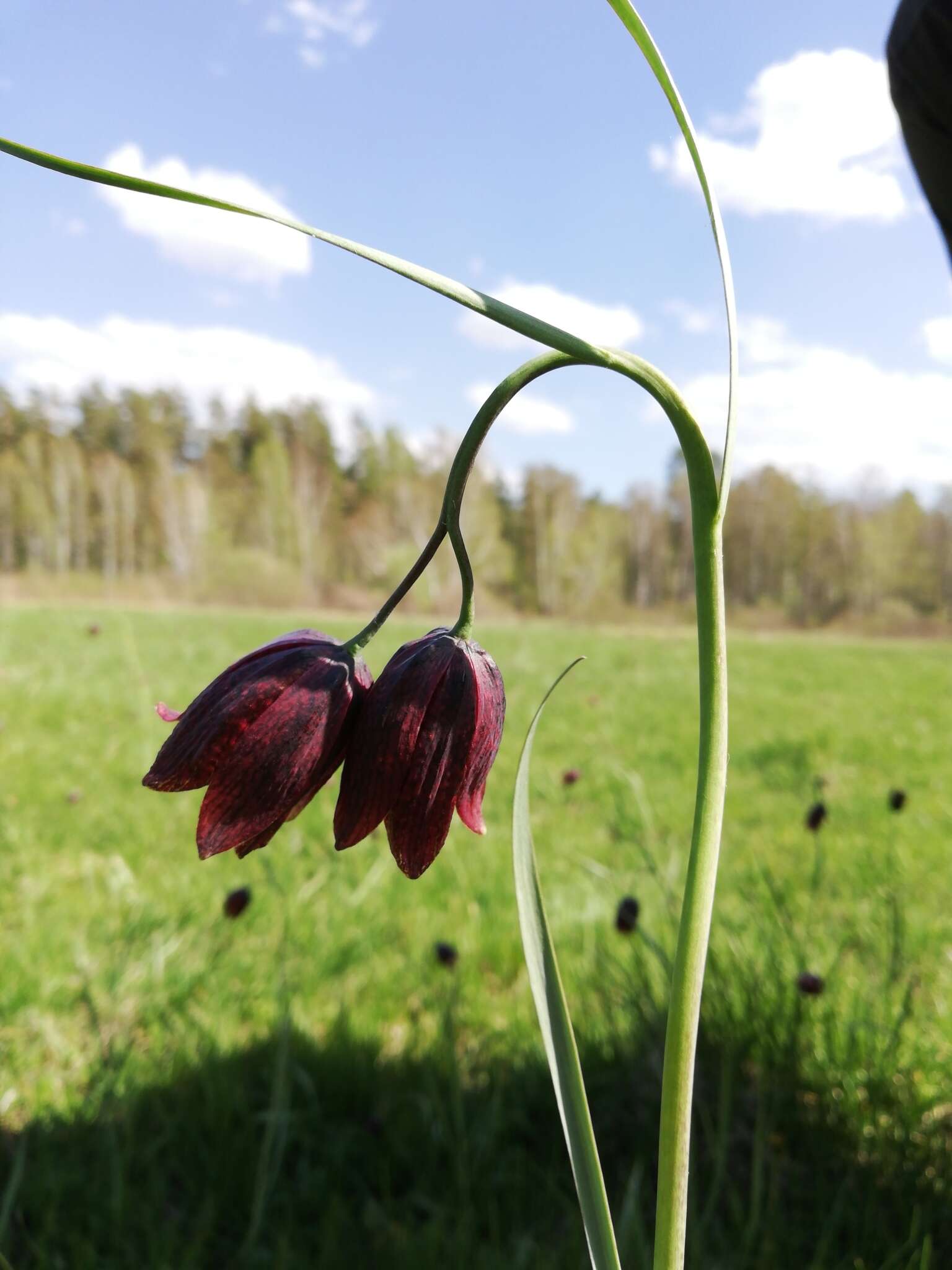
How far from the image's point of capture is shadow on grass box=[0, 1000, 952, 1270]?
105 centimetres

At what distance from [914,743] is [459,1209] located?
140 inches

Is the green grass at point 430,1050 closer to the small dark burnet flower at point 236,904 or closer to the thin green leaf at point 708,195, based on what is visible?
the small dark burnet flower at point 236,904

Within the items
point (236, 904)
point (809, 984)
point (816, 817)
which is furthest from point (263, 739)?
point (816, 817)

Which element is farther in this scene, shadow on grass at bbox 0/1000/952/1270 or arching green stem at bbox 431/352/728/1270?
shadow on grass at bbox 0/1000/952/1270

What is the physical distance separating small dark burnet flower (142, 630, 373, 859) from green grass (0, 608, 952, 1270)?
52cm

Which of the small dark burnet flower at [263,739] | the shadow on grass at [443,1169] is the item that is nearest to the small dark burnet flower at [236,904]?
the shadow on grass at [443,1169]

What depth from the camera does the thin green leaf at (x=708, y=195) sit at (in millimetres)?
499

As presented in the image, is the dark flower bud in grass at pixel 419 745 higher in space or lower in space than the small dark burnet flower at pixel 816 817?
higher

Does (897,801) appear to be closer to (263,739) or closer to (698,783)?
(698,783)

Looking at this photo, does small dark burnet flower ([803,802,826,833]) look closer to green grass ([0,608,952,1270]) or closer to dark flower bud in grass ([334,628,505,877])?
green grass ([0,608,952,1270])

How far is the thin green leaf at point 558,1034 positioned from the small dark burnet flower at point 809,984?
76 centimetres

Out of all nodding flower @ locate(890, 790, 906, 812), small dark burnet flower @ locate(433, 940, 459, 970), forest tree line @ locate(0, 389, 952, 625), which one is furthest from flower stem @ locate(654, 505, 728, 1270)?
forest tree line @ locate(0, 389, 952, 625)

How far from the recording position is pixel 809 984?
118cm

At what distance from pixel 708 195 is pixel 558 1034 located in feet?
1.48
